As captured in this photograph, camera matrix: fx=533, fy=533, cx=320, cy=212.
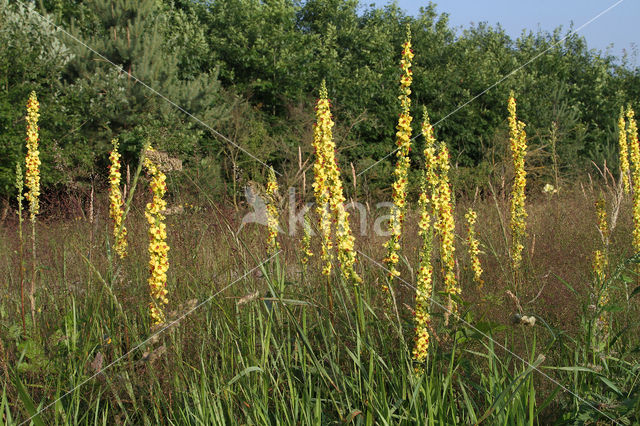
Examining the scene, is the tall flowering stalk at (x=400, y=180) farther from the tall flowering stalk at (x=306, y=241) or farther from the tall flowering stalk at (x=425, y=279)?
the tall flowering stalk at (x=306, y=241)

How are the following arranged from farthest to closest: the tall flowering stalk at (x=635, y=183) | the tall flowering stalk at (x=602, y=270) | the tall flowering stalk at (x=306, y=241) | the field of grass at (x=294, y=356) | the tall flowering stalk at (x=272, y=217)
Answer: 1. the tall flowering stalk at (x=635, y=183)
2. the tall flowering stalk at (x=272, y=217)
3. the tall flowering stalk at (x=306, y=241)
4. the tall flowering stalk at (x=602, y=270)
5. the field of grass at (x=294, y=356)

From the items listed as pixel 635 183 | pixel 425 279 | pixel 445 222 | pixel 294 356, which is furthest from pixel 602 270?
pixel 294 356

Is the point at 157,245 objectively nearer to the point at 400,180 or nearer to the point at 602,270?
the point at 400,180

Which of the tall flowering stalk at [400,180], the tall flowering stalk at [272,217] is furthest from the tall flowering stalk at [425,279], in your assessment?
the tall flowering stalk at [272,217]

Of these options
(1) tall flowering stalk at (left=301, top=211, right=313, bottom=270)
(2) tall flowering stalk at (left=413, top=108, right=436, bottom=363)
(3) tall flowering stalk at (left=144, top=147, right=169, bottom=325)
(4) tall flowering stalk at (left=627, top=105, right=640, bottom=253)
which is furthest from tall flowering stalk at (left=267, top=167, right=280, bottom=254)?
(4) tall flowering stalk at (left=627, top=105, right=640, bottom=253)

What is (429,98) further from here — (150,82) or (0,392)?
(0,392)

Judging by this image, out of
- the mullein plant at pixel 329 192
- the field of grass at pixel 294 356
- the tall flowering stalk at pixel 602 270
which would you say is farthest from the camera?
the mullein plant at pixel 329 192

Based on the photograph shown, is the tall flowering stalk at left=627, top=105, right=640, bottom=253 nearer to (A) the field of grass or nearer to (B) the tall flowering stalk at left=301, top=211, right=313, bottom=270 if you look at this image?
(A) the field of grass

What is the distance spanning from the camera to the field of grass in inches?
81.6

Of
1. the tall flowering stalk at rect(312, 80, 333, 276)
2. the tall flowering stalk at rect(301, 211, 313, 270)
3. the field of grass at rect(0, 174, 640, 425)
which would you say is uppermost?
the tall flowering stalk at rect(312, 80, 333, 276)

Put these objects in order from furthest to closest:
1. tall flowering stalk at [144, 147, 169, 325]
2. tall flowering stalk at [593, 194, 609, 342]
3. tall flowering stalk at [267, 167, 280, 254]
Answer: tall flowering stalk at [267, 167, 280, 254], tall flowering stalk at [144, 147, 169, 325], tall flowering stalk at [593, 194, 609, 342]

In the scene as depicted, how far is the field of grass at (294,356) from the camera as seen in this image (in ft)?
6.80

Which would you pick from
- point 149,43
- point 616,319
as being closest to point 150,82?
point 149,43

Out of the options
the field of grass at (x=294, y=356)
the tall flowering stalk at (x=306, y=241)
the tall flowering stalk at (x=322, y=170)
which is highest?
the tall flowering stalk at (x=322, y=170)
